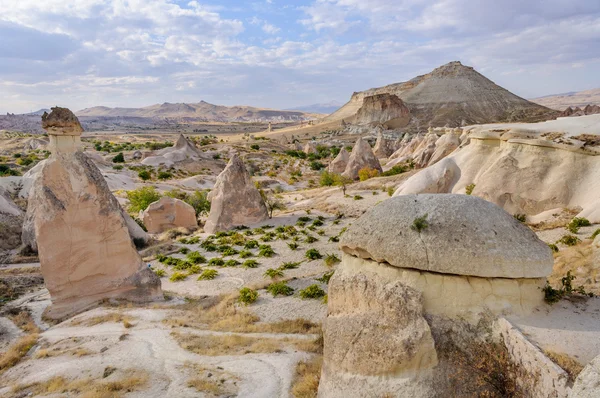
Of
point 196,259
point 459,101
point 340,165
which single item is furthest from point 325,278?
point 459,101

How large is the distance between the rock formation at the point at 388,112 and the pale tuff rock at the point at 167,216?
74879mm

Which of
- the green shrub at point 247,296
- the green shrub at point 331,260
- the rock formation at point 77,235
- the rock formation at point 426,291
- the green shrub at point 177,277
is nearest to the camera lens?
the rock formation at point 426,291

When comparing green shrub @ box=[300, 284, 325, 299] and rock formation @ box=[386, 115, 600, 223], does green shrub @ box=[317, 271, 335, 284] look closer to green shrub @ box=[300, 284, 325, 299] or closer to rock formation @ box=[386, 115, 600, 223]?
green shrub @ box=[300, 284, 325, 299]

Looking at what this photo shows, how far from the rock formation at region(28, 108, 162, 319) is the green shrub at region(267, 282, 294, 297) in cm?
377

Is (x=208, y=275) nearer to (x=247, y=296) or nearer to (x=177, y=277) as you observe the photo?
(x=177, y=277)

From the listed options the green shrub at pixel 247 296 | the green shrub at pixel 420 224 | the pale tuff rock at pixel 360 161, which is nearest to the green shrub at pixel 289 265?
the green shrub at pixel 247 296

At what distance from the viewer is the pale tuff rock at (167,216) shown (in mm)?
25667

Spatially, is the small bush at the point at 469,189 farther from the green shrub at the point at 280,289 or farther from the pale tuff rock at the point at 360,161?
the pale tuff rock at the point at 360,161

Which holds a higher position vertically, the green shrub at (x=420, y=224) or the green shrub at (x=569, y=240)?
the green shrub at (x=420, y=224)

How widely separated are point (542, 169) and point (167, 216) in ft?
64.8

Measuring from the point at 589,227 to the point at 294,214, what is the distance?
49.7ft

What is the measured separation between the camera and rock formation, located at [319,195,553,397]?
659 cm

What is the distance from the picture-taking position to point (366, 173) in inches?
Result: 1435

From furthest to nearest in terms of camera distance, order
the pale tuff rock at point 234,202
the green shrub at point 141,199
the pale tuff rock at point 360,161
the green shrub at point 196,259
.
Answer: the pale tuff rock at point 360,161
the green shrub at point 141,199
the pale tuff rock at point 234,202
the green shrub at point 196,259
